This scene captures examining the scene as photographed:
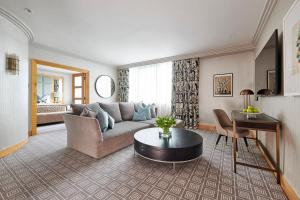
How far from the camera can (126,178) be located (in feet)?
6.12

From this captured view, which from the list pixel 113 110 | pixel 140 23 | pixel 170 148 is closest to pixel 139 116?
pixel 113 110

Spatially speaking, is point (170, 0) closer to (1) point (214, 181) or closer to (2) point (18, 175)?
(1) point (214, 181)

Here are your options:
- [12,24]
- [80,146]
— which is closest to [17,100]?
[12,24]

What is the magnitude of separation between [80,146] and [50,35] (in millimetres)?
2697

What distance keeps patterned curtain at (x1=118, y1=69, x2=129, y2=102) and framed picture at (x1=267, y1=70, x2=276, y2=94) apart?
4.89 m

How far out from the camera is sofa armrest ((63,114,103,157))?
2.39m

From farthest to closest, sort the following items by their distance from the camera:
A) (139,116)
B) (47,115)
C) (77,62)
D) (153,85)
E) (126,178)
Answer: (153,85)
(47,115)
(77,62)
(139,116)
(126,178)

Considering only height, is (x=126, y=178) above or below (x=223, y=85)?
below

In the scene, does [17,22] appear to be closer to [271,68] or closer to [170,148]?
[170,148]

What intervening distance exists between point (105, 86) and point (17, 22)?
3.51 m

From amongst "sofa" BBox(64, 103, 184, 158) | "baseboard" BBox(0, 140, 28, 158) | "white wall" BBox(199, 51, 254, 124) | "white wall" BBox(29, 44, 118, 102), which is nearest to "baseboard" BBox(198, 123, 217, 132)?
"white wall" BBox(199, 51, 254, 124)

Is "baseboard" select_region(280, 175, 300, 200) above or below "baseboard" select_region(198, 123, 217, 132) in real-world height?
below

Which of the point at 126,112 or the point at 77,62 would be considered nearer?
the point at 126,112

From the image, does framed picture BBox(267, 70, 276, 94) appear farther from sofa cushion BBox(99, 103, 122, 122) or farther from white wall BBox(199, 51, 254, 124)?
sofa cushion BBox(99, 103, 122, 122)
